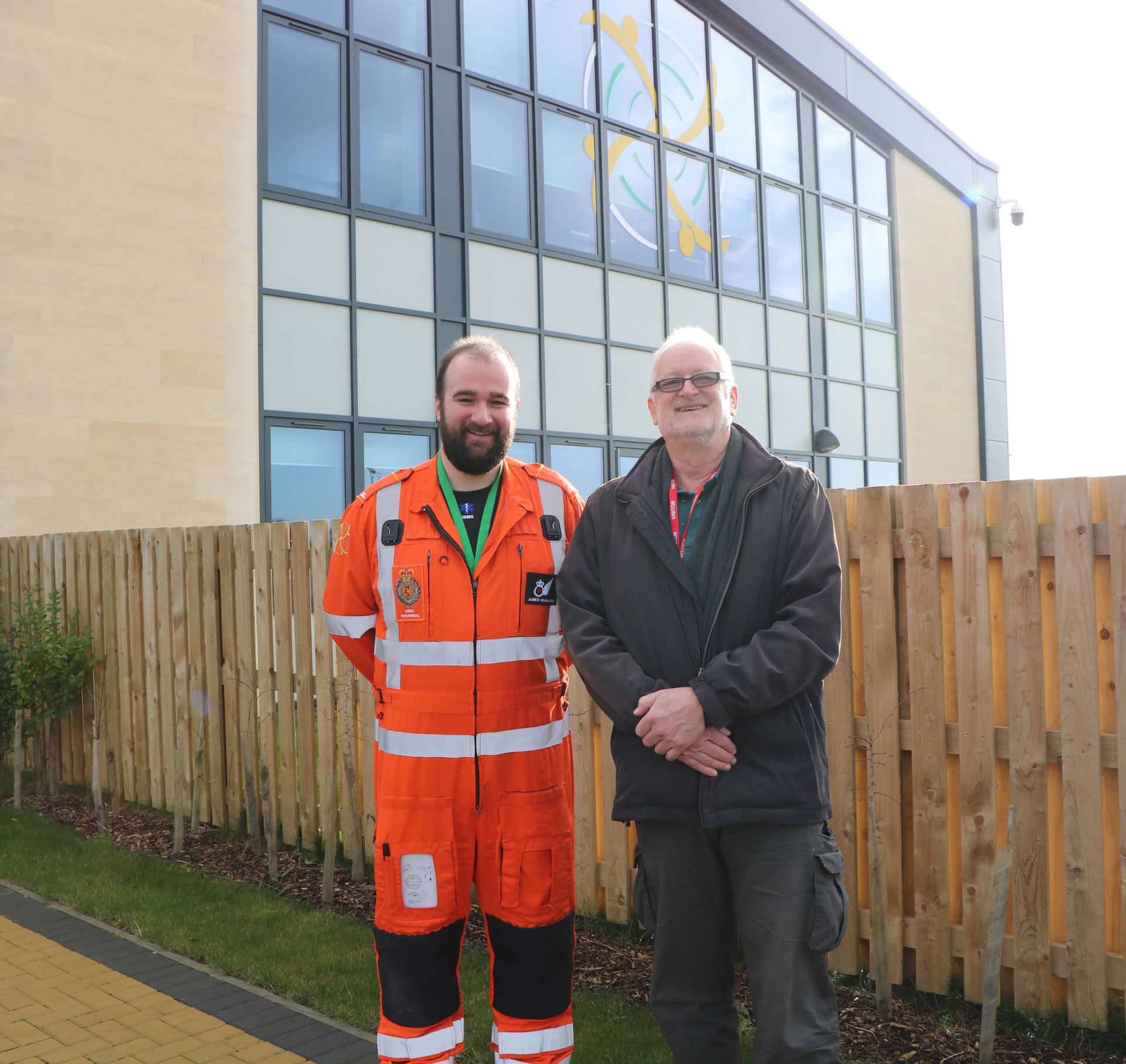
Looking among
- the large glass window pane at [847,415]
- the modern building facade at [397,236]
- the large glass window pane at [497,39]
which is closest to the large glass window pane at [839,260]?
the modern building facade at [397,236]

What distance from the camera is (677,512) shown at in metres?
2.86

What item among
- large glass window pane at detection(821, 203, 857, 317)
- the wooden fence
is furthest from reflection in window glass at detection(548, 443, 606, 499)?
→ the wooden fence

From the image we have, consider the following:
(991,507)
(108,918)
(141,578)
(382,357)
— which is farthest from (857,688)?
(382,357)

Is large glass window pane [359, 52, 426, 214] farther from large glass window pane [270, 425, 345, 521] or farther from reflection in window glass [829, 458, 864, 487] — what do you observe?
reflection in window glass [829, 458, 864, 487]

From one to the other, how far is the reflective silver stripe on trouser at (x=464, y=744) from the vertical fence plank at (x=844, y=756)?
1.44 metres

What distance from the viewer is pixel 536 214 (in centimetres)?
1323

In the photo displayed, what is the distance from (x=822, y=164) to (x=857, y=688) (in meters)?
15.9

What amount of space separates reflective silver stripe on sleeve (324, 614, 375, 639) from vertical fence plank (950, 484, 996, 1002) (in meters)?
2.08

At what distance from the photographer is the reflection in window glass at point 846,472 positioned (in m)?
17.2

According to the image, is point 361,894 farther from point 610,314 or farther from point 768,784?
point 610,314

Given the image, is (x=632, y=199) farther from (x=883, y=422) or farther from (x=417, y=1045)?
(x=417, y=1045)

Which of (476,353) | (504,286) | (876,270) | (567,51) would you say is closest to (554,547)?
(476,353)

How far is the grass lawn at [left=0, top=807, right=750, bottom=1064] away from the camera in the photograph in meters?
3.63

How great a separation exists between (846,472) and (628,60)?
25.3ft
